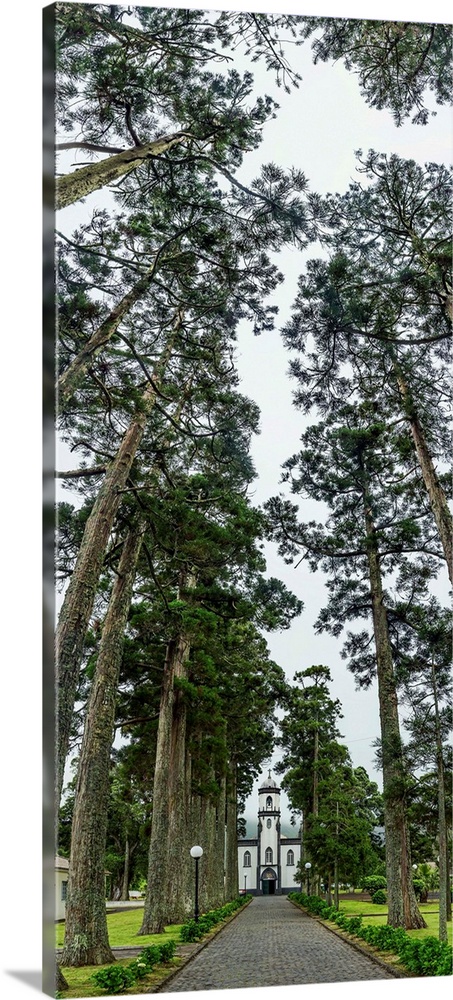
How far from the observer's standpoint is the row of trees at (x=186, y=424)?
5434mm

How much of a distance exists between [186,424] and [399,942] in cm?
333

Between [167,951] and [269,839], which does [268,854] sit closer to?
[269,839]

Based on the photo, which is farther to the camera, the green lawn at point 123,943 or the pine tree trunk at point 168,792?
the pine tree trunk at point 168,792

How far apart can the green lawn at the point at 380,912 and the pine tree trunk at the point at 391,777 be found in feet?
0.17

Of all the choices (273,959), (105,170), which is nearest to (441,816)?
(273,959)

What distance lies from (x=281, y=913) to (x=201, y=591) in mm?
2121

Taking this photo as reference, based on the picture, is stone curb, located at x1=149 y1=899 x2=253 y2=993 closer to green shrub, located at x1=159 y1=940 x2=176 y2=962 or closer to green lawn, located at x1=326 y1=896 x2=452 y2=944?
green shrub, located at x1=159 y1=940 x2=176 y2=962

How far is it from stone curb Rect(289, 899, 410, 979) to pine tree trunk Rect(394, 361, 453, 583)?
89.4 inches

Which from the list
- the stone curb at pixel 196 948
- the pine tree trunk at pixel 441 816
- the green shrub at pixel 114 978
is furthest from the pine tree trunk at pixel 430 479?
the green shrub at pixel 114 978

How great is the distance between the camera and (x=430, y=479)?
6.61m

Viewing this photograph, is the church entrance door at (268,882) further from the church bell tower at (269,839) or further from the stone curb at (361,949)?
the stone curb at (361,949)

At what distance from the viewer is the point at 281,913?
253 inches

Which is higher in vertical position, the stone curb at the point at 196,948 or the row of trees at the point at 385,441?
the row of trees at the point at 385,441
